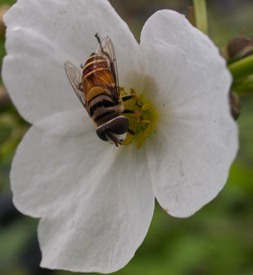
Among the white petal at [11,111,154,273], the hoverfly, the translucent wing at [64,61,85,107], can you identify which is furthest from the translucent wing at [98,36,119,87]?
the white petal at [11,111,154,273]

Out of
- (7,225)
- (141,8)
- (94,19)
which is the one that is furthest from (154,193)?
(141,8)

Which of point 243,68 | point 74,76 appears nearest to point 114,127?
point 74,76

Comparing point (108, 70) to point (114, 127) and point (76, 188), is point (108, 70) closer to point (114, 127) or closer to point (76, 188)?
point (114, 127)

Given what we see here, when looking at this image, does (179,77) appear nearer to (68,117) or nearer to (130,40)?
(130,40)

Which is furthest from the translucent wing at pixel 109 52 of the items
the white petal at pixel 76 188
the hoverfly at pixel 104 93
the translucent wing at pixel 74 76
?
the white petal at pixel 76 188

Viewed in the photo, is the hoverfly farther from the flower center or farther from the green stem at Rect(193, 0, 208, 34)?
the green stem at Rect(193, 0, 208, 34)

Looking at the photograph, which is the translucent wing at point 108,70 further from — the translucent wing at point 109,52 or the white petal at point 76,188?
the white petal at point 76,188
